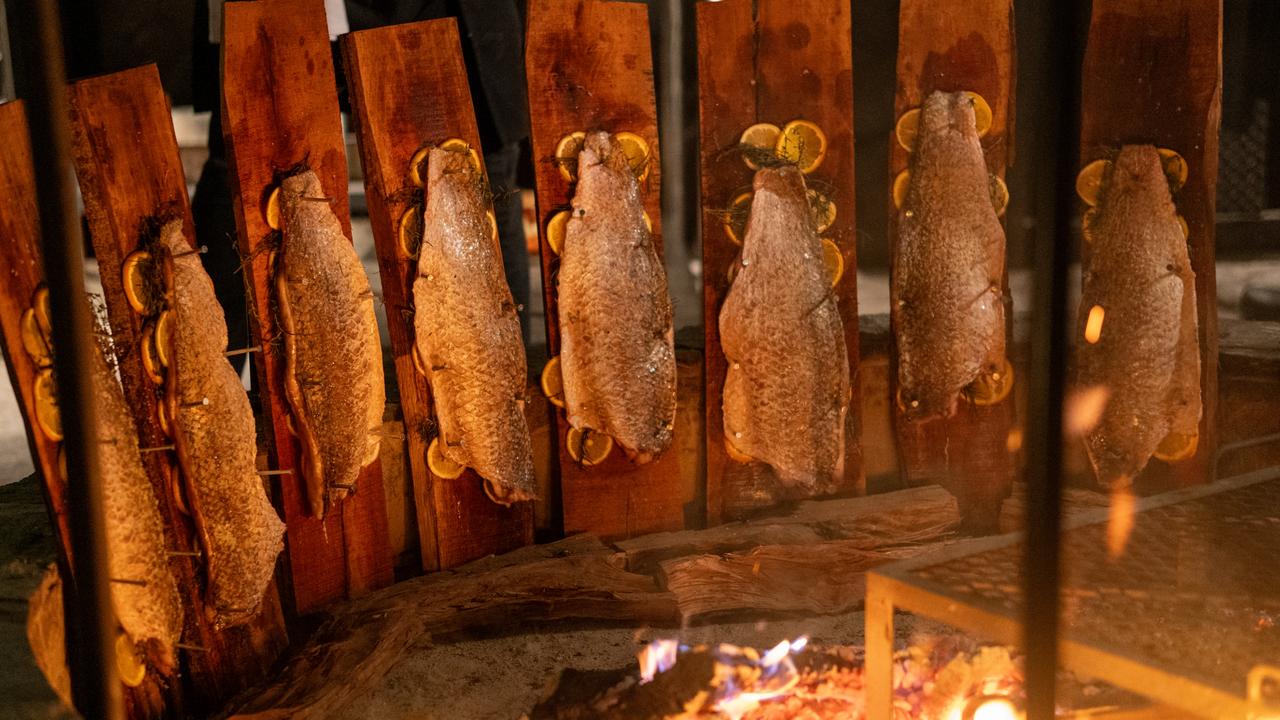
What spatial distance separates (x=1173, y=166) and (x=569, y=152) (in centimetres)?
216

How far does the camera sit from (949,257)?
3.91 m

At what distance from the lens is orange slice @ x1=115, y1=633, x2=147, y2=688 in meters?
2.89

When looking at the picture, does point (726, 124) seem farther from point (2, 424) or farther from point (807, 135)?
point (2, 424)

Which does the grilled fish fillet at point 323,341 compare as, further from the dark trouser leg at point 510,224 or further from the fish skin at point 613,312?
the dark trouser leg at point 510,224

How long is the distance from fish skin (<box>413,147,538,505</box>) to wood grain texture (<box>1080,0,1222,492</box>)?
217 centimetres

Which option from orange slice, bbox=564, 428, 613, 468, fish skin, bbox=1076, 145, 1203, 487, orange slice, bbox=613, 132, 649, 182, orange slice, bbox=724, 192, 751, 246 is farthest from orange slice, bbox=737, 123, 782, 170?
fish skin, bbox=1076, 145, 1203, 487

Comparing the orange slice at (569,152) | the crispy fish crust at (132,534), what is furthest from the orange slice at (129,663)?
the orange slice at (569,152)

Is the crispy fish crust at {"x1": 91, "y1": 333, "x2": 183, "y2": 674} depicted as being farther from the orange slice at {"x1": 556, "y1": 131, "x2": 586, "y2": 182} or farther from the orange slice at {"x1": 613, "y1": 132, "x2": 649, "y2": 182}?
the orange slice at {"x1": 613, "y1": 132, "x2": 649, "y2": 182}

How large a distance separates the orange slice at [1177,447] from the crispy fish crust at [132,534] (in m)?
3.39

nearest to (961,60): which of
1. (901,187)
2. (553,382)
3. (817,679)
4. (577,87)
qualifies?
(901,187)

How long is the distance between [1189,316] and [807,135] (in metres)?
1.49

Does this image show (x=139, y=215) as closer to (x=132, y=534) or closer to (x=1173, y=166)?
(x=132, y=534)

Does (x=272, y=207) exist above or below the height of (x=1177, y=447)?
above

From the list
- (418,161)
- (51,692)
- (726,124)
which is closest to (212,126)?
(418,161)
